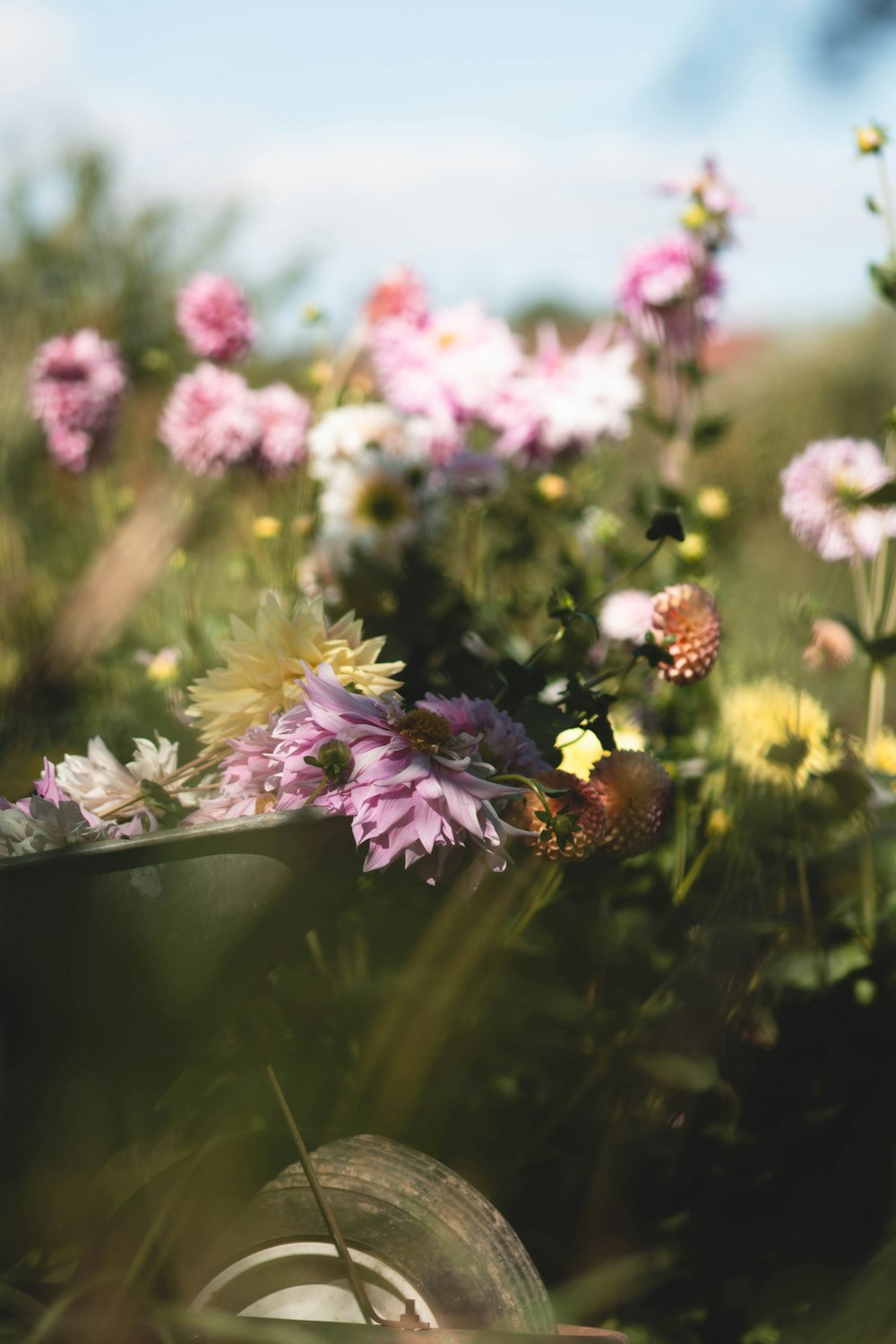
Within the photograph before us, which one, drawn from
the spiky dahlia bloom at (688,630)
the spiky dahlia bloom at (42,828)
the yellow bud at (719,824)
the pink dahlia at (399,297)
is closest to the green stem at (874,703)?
the yellow bud at (719,824)

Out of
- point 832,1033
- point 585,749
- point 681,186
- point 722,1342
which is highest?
point 681,186

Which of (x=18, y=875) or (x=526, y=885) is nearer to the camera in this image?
(x=18, y=875)

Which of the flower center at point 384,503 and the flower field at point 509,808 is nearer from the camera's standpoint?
the flower field at point 509,808

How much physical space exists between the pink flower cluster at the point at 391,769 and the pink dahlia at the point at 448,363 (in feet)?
2.58

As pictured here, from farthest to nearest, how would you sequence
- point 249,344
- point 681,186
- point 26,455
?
point 26,455, point 249,344, point 681,186

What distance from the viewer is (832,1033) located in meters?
0.96

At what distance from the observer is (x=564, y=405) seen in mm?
1366

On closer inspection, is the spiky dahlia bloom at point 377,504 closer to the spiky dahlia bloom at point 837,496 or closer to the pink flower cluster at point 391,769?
the spiky dahlia bloom at point 837,496

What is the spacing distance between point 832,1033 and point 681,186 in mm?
1046

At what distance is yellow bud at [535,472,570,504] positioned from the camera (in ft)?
4.63

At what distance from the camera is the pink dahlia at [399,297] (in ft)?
4.72

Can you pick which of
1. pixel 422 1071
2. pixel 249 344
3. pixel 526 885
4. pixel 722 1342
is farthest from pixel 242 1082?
pixel 249 344

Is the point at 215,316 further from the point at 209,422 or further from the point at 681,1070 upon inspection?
the point at 681,1070

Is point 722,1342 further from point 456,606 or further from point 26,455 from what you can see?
point 26,455
